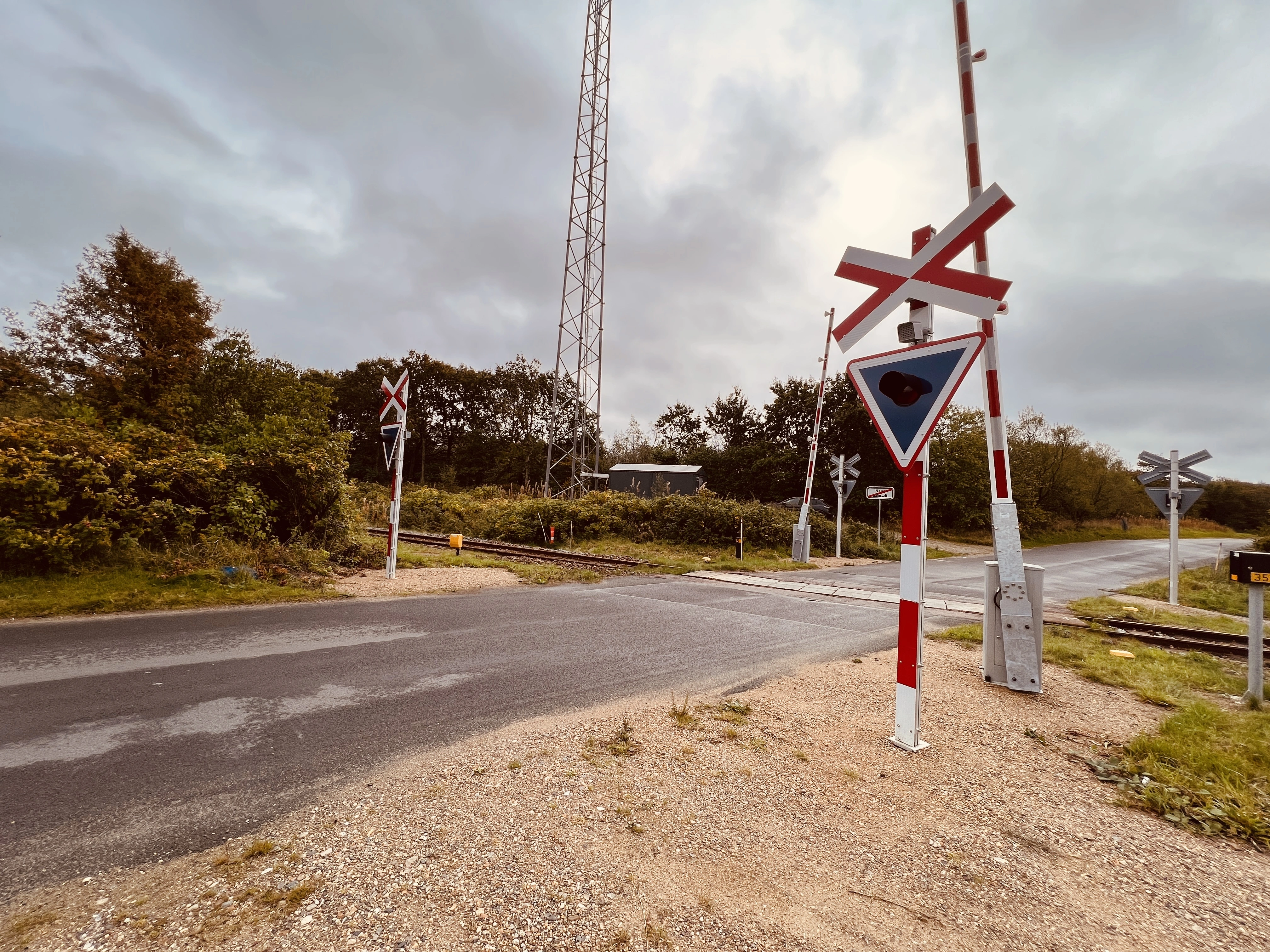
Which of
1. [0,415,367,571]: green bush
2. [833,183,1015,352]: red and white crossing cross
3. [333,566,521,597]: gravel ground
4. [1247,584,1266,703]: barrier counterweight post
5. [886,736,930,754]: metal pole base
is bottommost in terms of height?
[333,566,521,597]: gravel ground

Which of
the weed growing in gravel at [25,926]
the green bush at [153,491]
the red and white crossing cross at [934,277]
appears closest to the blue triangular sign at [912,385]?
the red and white crossing cross at [934,277]

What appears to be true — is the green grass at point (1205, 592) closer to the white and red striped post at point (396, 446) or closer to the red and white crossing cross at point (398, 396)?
the white and red striped post at point (396, 446)

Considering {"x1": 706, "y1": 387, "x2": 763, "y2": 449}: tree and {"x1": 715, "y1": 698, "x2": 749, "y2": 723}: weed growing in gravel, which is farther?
{"x1": 706, "y1": 387, "x2": 763, "y2": 449}: tree

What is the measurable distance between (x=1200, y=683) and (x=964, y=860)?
5.05m

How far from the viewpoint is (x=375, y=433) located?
157 feet

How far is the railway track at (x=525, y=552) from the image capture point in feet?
44.7

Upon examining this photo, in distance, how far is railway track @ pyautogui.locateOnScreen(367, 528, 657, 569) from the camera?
44.7 feet

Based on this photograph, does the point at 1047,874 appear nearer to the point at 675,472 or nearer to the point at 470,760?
the point at 470,760

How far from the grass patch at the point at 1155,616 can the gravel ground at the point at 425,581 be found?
9.95 meters

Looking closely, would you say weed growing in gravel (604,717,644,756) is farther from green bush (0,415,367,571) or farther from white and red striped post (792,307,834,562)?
white and red striped post (792,307,834,562)

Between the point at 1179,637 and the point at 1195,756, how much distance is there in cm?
608

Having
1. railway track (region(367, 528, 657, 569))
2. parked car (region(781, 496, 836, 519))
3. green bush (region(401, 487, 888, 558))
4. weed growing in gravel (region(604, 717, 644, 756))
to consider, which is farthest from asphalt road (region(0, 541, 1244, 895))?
parked car (region(781, 496, 836, 519))

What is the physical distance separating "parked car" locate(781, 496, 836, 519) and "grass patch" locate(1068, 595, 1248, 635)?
15512 millimetres

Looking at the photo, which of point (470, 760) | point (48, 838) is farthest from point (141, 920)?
point (470, 760)
